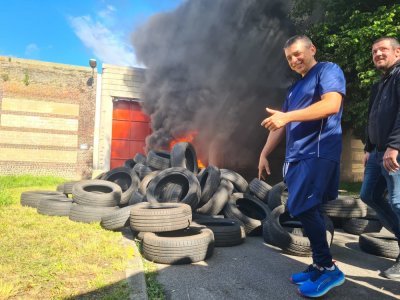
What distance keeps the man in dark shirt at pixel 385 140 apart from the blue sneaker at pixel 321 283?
2.66ft

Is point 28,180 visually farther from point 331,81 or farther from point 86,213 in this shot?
point 331,81

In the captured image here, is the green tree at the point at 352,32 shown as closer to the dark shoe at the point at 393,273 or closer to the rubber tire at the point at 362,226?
the rubber tire at the point at 362,226

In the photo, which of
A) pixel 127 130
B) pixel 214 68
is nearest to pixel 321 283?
pixel 214 68

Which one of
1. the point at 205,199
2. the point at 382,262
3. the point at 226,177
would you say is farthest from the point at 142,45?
the point at 382,262

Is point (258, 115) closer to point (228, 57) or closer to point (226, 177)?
point (228, 57)

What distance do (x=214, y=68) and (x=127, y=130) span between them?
5383mm

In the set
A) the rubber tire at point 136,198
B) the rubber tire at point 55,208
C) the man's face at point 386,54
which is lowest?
the rubber tire at point 55,208

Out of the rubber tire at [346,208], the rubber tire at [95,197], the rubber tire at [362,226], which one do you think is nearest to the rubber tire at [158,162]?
the rubber tire at [95,197]

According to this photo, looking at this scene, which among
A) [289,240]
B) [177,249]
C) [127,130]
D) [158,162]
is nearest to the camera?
[177,249]

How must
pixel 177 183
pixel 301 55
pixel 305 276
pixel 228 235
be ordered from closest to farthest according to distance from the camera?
pixel 301 55, pixel 305 276, pixel 228 235, pixel 177 183

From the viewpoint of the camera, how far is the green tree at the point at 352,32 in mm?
10008

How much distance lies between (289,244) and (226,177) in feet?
11.3

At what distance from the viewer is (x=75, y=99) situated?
52.0ft

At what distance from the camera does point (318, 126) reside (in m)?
2.68
